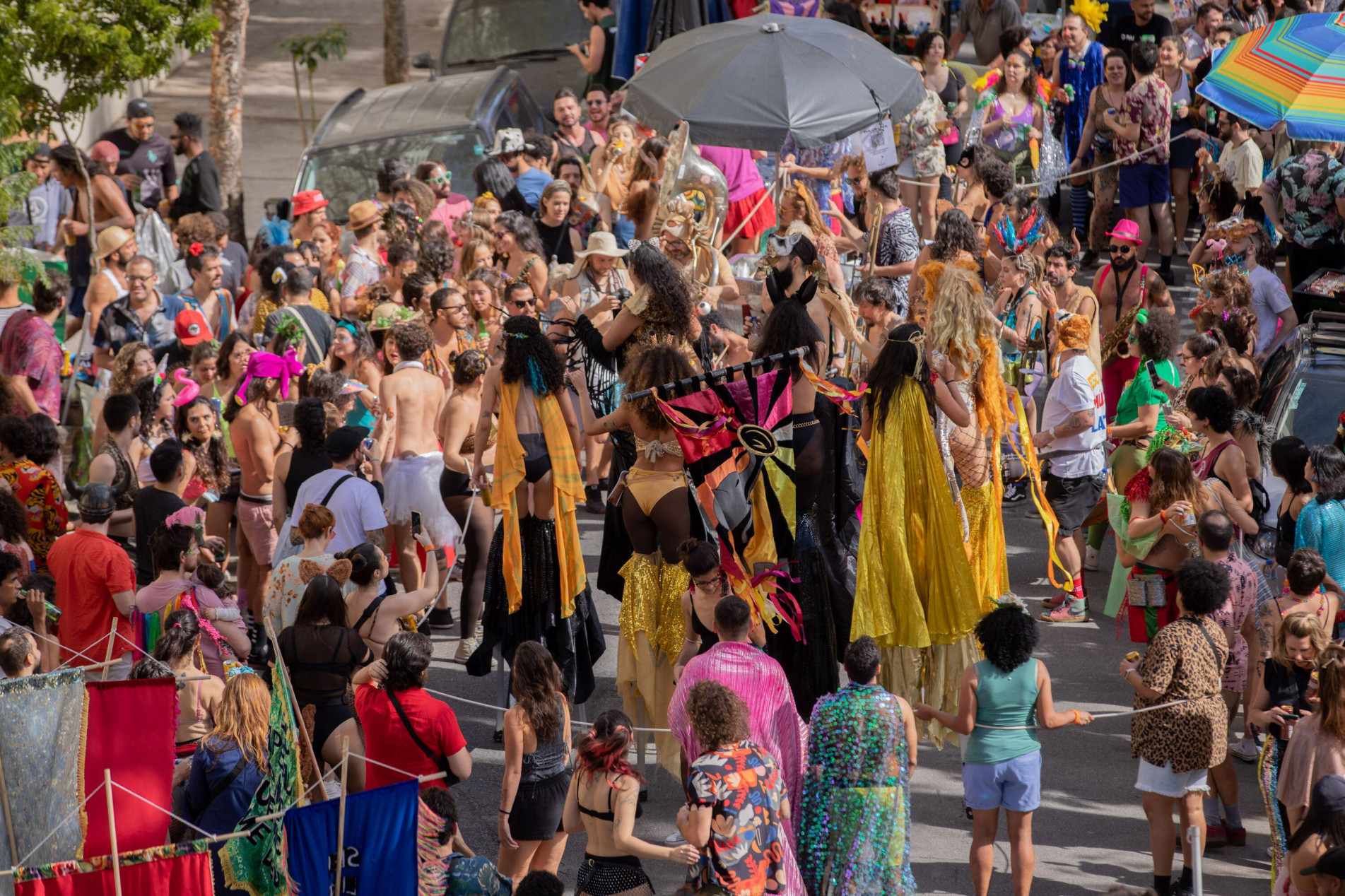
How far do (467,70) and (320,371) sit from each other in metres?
9.66

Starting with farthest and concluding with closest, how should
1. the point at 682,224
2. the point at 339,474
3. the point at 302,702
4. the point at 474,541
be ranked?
the point at 682,224 → the point at 474,541 → the point at 339,474 → the point at 302,702

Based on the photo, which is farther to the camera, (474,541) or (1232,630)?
(474,541)

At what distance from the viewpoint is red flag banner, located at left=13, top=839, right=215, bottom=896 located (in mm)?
4738

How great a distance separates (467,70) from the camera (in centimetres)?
1747

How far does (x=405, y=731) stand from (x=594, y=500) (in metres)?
4.61

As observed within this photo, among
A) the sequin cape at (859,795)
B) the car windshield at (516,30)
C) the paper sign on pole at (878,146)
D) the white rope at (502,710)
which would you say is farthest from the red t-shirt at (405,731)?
the car windshield at (516,30)

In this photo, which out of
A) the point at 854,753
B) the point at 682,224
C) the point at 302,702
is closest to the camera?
the point at 854,753

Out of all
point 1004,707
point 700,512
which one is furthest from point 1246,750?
point 700,512

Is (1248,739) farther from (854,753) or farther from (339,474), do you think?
(339,474)

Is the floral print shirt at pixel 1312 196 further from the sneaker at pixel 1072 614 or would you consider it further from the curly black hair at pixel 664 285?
the curly black hair at pixel 664 285

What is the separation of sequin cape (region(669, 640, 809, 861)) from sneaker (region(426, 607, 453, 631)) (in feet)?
10.8

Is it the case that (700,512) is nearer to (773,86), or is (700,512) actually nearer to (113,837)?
(113,837)

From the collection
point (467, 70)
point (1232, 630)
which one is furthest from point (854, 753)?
point (467, 70)

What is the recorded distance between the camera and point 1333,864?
177 inches
